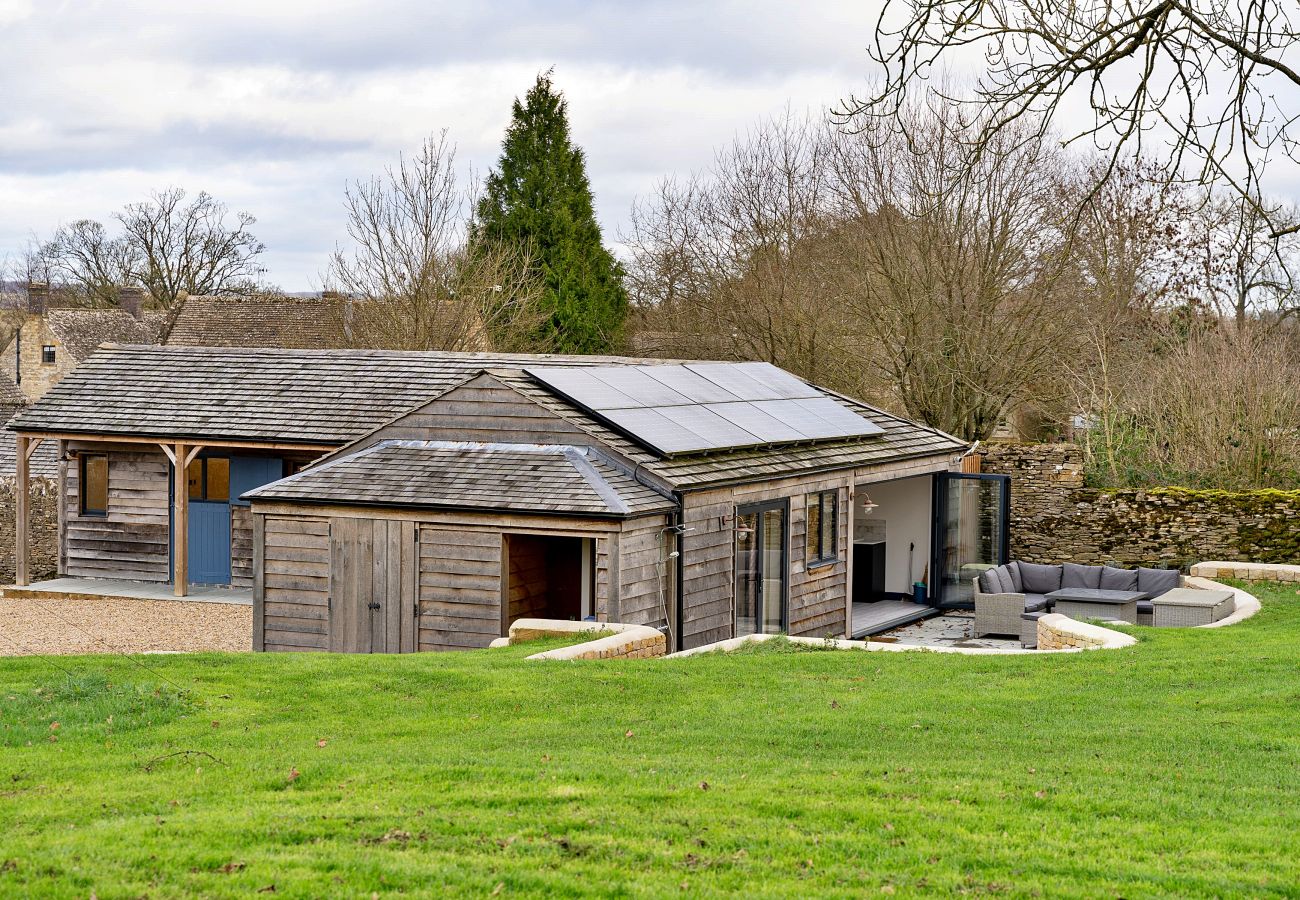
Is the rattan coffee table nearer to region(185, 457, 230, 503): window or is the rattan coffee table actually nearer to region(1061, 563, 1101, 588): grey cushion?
region(1061, 563, 1101, 588): grey cushion

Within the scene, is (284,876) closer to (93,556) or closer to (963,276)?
(93,556)

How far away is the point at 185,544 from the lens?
23234mm

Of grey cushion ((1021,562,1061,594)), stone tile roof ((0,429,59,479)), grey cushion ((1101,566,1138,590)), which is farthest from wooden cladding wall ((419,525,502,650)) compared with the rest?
stone tile roof ((0,429,59,479))

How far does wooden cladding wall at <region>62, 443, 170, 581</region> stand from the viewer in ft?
80.1

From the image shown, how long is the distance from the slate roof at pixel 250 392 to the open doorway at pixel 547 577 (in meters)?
5.10

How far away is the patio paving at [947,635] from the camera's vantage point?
19.3m

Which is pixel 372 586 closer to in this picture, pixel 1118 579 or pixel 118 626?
pixel 118 626

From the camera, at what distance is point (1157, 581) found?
20.5 meters

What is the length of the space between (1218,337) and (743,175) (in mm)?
12649

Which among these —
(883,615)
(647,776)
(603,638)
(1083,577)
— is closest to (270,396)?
(883,615)

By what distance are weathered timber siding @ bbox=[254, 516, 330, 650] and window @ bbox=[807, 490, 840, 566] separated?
6.66 metres

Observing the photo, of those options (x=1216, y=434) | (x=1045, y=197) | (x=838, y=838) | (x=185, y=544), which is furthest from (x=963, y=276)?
(x=838, y=838)

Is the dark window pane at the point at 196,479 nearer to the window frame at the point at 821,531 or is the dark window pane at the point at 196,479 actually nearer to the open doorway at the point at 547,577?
the open doorway at the point at 547,577

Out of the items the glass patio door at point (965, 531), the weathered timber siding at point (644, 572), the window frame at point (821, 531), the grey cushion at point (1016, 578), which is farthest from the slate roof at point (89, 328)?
the weathered timber siding at point (644, 572)
